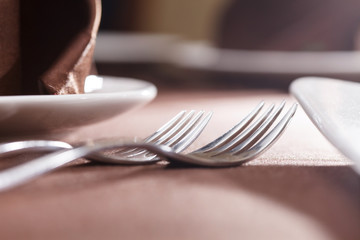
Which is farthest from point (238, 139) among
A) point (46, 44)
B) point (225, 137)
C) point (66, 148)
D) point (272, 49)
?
point (272, 49)

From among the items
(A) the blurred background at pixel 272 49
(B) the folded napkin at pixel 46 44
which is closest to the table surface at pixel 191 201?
(B) the folded napkin at pixel 46 44

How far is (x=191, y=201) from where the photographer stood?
0.99 feet

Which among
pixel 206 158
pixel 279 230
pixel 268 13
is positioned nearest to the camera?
pixel 279 230

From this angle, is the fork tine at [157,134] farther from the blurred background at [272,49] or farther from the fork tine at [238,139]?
the blurred background at [272,49]

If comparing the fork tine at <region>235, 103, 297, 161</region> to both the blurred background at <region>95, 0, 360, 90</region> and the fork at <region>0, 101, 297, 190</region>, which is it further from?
the blurred background at <region>95, 0, 360, 90</region>

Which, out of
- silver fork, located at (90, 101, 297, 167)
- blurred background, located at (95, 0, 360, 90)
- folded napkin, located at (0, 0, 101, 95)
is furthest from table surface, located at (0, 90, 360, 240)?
blurred background, located at (95, 0, 360, 90)

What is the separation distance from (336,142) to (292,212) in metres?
0.08

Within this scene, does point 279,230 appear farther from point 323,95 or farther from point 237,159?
point 323,95

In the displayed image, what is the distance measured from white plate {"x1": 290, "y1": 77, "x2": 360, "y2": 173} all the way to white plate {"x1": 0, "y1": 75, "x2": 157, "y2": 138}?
0.16m

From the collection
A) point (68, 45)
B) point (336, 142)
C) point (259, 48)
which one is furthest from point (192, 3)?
point (336, 142)

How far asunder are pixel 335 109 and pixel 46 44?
0.29m

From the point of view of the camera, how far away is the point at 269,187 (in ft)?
1.10

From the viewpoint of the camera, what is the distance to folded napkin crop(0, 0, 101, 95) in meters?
0.52

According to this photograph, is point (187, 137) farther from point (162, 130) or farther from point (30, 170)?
point (30, 170)
